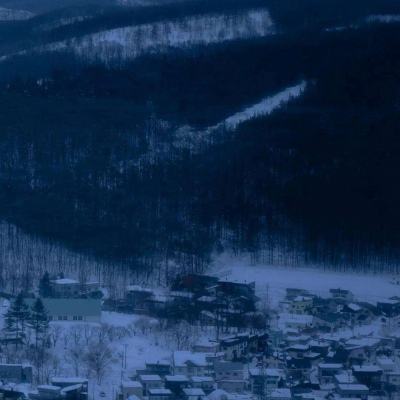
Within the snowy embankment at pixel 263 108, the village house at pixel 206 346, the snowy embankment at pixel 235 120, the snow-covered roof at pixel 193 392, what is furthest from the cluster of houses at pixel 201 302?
the snowy embankment at pixel 263 108

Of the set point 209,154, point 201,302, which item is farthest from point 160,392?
point 209,154

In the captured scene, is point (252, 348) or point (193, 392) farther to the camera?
point (252, 348)

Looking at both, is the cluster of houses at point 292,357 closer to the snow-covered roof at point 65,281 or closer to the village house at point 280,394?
the village house at point 280,394

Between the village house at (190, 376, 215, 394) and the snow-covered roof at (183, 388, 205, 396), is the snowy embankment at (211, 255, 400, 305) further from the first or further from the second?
the snow-covered roof at (183, 388, 205, 396)

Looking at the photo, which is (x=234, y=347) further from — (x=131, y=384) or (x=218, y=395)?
(x=131, y=384)

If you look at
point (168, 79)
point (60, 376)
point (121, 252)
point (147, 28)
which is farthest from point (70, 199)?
point (147, 28)

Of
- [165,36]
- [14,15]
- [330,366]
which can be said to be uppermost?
[14,15]
